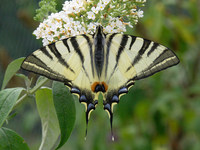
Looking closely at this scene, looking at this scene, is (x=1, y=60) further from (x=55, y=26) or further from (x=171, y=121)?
(x=55, y=26)

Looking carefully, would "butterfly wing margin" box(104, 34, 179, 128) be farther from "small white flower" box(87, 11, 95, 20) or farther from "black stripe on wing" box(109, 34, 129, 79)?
"small white flower" box(87, 11, 95, 20)

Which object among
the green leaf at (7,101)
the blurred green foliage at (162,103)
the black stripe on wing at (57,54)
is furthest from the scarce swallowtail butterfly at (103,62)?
the blurred green foliage at (162,103)

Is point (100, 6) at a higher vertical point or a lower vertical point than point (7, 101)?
higher

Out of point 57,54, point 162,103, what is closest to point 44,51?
point 57,54

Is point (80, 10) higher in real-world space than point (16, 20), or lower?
lower

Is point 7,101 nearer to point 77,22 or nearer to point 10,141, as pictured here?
point 10,141

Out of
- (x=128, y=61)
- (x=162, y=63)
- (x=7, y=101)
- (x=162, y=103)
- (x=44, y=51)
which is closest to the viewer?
(x=7, y=101)

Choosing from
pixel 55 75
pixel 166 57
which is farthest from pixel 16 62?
pixel 166 57
